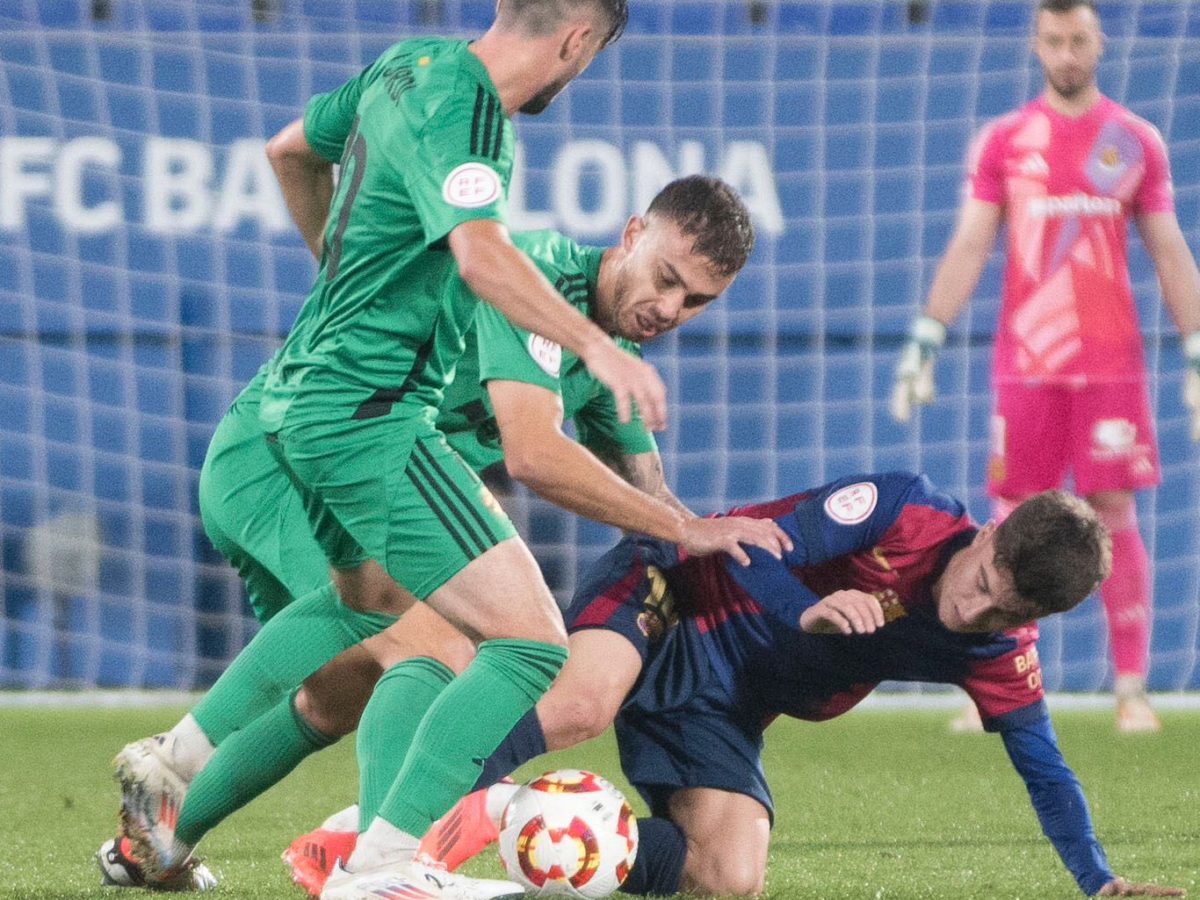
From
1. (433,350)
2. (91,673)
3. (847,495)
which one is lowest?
(91,673)


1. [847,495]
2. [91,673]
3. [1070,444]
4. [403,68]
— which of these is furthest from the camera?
[91,673]

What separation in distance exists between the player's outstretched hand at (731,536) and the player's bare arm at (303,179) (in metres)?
0.88

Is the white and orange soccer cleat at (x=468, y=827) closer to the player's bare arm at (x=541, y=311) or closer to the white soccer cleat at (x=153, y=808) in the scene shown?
the white soccer cleat at (x=153, y=808)

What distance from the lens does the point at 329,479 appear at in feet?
9.32

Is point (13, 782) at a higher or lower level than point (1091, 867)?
lower

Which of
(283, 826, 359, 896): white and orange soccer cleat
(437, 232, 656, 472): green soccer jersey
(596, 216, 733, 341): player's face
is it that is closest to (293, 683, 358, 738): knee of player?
(283, 826, 359, 896): white and orange soccer cleat

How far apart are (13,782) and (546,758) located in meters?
1.57

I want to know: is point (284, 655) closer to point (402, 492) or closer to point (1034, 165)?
point (402, 492)

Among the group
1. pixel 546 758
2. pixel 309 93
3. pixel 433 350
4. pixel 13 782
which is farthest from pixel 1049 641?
pixel 433 350

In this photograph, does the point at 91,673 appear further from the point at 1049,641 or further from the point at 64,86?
the point at 1049,641

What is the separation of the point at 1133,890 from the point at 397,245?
156cm

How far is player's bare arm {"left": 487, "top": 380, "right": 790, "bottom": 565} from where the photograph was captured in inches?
116

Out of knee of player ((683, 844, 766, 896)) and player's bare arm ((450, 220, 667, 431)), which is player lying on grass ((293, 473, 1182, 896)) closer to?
knee of player ((683, 844, 766, 896))

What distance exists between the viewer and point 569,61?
9.29 ft
